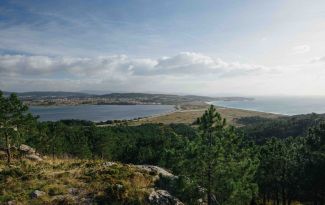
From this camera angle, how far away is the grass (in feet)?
75.7

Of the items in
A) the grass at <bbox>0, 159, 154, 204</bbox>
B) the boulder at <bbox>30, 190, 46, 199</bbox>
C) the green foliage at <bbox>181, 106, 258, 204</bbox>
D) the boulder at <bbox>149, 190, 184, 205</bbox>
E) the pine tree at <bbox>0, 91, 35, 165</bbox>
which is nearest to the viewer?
the boulder at <bbox>30, 190, 46, 199</bbox>

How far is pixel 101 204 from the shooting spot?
75.3 feet

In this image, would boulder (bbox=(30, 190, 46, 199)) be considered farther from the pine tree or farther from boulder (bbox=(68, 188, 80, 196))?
the pine tree

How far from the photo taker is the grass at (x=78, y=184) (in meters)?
23.1

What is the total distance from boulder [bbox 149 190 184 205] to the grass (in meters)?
0.55

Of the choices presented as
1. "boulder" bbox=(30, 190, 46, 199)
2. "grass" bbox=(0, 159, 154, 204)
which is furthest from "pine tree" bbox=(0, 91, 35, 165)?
"boulder" bbox=(30, 190, 46, 199)

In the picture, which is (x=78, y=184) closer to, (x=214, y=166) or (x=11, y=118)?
(x=214, y=166)

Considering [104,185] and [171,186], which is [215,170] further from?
[104,185]

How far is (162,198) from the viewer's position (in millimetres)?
24547

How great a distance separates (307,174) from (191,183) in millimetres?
24118

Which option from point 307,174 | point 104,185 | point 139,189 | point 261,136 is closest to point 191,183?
point 139,189

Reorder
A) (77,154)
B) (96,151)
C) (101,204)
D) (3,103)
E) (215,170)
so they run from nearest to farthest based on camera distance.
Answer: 1. (101,204)
2. (215,170)
3. (3,103)
4. (77,154)
5. (96,151)

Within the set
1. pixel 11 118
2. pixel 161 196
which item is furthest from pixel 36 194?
pixel 11 118

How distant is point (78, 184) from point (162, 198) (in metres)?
6.66
